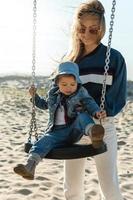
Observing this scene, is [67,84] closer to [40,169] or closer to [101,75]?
[101,75]

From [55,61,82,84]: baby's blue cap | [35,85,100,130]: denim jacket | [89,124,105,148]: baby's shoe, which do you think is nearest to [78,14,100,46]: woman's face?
[55,61,82,84]: baby's blue cap

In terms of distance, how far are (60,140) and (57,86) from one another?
0.38 meters

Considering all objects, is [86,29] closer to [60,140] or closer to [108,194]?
[60,140]

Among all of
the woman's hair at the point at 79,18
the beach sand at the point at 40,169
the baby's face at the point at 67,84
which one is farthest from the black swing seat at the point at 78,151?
the beach sand at the point at 40,169

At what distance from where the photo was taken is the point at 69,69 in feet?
11.6

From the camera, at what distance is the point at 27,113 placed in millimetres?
12664

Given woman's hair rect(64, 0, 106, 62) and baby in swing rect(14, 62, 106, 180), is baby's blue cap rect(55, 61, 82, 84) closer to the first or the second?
baby in swing rect(14, 62, 106, 180)

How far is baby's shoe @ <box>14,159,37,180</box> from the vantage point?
343cm

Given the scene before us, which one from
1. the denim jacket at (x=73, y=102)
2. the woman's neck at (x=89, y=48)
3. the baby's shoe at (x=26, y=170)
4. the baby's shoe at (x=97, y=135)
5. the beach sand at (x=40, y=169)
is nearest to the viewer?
the baby's shoe at (x=97, y=135)

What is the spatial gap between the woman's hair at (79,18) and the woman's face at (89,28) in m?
0.02

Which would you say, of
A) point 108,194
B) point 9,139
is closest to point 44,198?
point 108,194

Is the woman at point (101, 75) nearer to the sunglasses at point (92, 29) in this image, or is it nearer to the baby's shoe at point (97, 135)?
the sunglasses at point (92, 29)

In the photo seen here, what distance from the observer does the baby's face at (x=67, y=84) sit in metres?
3.60

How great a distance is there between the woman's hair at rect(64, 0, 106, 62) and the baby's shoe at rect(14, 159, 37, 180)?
2.54ft
